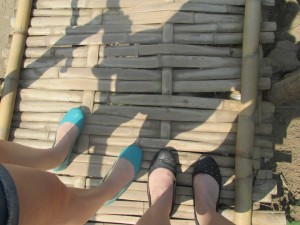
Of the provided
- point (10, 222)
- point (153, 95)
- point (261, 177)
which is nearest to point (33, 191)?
point (10, 222)

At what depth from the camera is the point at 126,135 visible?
245cm

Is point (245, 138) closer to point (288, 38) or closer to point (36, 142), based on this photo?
point (288, 38)

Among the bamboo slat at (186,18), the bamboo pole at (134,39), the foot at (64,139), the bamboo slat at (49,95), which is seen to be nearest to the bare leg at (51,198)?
the foot at (64,139)

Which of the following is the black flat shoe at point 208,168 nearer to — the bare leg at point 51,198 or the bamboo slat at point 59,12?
the bare leg at point 51,198

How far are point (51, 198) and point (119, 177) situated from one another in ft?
2.87

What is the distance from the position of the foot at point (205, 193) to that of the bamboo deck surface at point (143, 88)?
0.11 meters

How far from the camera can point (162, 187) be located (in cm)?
222

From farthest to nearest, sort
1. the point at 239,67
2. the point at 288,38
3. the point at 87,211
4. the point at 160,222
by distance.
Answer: the point at 288,38 → the point at 239,67 → the point at 160,222 → the point at 87,211

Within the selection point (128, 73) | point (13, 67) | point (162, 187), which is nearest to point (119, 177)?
point (162, 187)

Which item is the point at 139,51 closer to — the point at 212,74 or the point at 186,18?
the point at 186,18

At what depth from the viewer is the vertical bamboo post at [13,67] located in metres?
2.53

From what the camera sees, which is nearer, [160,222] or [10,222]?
[10,222]

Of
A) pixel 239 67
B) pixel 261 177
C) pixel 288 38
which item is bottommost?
pixel 261 177

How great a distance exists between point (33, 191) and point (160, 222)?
94 centimetres
